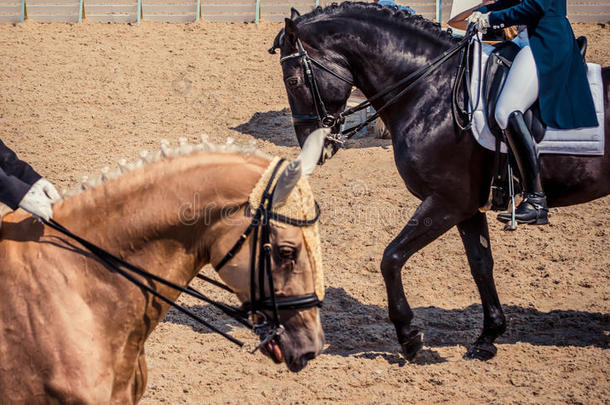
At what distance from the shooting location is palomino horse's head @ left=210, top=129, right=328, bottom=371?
2898 mm

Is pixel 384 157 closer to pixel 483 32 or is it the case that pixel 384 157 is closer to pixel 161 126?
pixel 161 126

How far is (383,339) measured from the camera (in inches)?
235

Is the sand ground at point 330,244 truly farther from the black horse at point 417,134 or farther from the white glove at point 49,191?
the white glove at point 49,191

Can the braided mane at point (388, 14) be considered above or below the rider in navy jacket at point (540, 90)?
above

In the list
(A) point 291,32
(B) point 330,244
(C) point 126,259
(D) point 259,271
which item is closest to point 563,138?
(A) point 291,32

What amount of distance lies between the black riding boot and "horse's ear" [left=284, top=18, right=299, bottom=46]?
5.90 feet

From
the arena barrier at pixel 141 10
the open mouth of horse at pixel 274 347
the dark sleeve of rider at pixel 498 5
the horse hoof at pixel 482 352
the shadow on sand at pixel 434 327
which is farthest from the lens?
the arena barrier at pixel 141 10

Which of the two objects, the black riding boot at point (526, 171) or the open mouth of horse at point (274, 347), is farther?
the black riding boot at point (526, 171)

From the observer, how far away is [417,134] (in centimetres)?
544

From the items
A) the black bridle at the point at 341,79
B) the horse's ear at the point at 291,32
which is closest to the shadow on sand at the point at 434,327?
the black bridle at the point at 341,79

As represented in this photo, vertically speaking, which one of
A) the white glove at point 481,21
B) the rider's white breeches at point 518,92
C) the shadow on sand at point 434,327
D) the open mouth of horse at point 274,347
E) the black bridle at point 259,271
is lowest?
the shadow on sand at point 434,327

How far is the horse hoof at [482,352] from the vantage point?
5543mm

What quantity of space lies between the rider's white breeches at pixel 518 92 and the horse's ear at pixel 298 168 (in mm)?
2643

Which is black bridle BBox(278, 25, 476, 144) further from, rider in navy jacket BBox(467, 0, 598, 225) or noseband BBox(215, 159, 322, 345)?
noseband BBox(215, 159, 322, 345)
